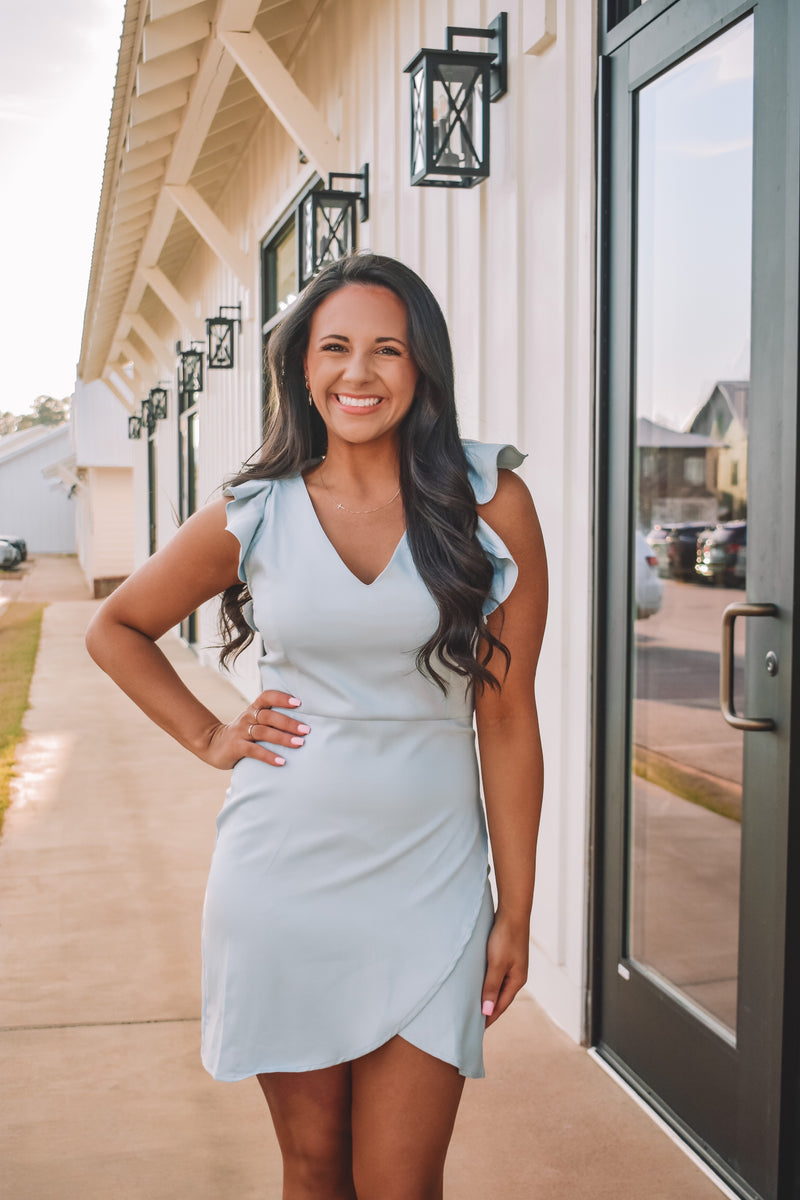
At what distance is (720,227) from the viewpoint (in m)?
2.40

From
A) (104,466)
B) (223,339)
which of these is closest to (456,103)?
(223,339)

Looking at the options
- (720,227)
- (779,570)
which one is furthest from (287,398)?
(720,227)

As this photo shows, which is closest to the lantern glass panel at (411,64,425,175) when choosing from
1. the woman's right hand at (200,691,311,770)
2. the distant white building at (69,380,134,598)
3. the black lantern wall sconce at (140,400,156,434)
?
the woman's right hand at (200,691,311,770)

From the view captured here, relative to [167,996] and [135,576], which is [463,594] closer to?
[135,576]

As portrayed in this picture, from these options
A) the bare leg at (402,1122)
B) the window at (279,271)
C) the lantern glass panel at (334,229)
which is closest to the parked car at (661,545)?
the bare leg at (402,1122)

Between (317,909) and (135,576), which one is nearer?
(317,909)

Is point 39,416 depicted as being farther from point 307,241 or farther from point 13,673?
point 307,241

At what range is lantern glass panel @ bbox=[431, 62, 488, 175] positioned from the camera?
11.0 ft

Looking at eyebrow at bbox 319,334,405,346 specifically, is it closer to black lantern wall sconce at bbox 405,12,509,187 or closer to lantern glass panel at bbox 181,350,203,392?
black lantern wall sconce at bbox 405,12,509,187

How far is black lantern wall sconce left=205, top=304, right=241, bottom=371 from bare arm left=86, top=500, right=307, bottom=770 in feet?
23.4

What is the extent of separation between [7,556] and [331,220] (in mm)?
28866

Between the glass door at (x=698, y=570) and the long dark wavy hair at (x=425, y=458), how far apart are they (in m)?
0.77

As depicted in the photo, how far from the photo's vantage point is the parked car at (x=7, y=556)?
31672mm

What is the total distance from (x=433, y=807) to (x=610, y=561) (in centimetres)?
144
